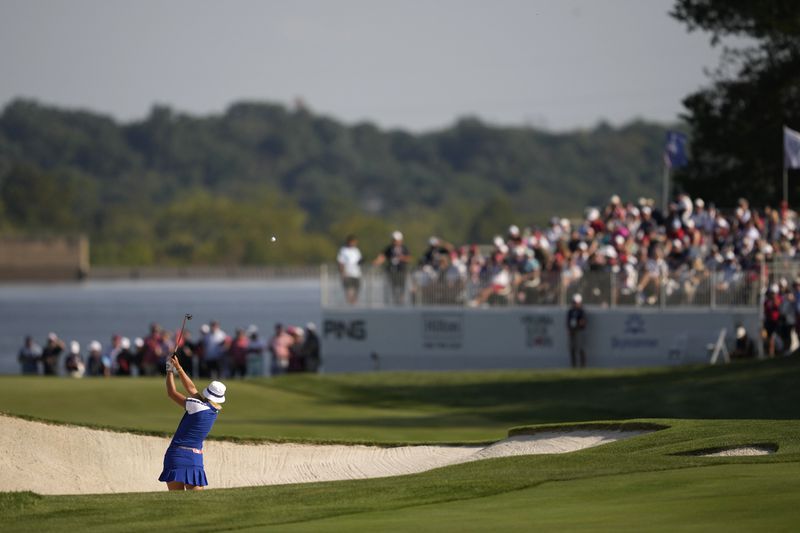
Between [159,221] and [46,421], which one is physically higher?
[159,221]

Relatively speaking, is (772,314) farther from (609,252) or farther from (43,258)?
(43,258)

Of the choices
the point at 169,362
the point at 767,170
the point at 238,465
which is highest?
the point at 767,170

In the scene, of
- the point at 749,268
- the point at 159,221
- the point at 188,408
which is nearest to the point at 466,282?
the point at 749,268

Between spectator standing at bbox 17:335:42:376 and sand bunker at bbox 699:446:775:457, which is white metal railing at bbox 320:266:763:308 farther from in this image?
sand bunker at bbox 699:446:775:457

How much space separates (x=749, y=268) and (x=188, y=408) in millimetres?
19903

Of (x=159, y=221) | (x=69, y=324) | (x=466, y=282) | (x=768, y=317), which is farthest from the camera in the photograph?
(x=159, y=221)

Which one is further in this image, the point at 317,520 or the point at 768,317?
the point at 768,317

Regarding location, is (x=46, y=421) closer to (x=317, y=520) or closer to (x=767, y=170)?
(x=317, y=520)

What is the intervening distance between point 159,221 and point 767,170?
451 feet

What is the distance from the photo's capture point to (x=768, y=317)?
3031cm

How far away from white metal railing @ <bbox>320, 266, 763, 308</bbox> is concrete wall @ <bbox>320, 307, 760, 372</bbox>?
220 mm

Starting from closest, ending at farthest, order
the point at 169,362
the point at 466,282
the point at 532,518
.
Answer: the point at 532,518 → the point at 169,362 → the point at 466,282

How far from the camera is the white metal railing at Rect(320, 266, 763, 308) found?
108 ft

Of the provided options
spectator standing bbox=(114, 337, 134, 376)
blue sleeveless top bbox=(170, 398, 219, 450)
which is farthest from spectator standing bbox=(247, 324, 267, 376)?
blue sleeveless top bbox=(170, 398, 219, 450)
